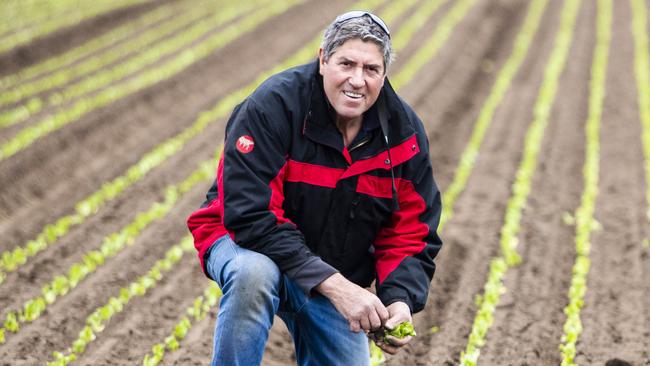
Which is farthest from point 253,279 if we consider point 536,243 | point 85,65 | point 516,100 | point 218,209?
point 85,65

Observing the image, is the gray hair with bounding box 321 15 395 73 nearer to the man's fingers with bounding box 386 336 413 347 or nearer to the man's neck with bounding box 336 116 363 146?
the man's neck with bounding box 336 116 363 146

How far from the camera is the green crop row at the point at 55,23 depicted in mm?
13469

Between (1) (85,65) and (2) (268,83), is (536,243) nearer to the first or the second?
(2) (268,83)

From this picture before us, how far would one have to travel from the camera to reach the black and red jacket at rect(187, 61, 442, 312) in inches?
111

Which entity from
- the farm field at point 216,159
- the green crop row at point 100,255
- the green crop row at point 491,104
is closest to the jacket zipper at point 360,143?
the farm field at point 216,159

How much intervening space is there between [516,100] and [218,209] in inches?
391

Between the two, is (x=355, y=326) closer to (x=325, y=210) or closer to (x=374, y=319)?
(x=374, y=319)

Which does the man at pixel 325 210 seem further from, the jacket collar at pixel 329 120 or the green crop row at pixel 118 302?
the green crop row at pixel 118 302

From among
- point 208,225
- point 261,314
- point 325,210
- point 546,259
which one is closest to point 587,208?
point 546,259

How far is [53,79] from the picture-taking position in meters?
12.1

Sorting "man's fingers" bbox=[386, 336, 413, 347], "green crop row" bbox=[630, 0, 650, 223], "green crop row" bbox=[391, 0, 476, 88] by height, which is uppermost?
"man's fingers" bbox=[386, 336, 413, 347]

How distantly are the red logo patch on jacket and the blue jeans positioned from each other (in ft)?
1.08

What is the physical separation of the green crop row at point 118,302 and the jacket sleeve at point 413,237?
2291 millimetres

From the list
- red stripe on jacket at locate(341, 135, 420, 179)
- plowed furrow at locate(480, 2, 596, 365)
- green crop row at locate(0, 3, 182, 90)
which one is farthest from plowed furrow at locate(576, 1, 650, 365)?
green crop row at locate(0, 3, 182, 90)
